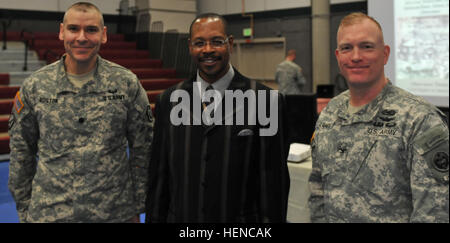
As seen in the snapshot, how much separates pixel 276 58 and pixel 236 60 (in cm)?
130

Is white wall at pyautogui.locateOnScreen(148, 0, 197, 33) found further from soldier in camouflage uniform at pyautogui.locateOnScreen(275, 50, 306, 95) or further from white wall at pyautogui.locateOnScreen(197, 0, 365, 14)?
soldier in camouflage uniform at pyautogui.locateOnScreen(275, 50, 306, 95)

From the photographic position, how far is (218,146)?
1.64 meters

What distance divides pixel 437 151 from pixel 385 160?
164mm

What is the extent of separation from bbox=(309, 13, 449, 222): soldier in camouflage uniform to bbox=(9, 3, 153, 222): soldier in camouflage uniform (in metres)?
0.90

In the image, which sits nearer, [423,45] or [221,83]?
[221,83]

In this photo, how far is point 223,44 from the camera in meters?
1.58

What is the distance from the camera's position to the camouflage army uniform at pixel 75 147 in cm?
185

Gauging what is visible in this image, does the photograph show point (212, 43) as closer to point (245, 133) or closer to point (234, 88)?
point (234, 88)

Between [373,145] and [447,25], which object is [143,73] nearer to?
[447,25]

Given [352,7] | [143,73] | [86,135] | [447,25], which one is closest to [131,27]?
[143,73]

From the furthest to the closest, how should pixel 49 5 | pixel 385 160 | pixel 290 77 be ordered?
pixel 49 5 → pixel 290 77 → pixel 385 160

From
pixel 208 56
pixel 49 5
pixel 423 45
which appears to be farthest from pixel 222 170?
pixel 49 5

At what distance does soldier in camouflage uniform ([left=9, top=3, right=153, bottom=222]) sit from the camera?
185 cm

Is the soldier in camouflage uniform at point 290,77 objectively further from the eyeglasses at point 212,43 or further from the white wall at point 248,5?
the eyeglasses at point 212,43
